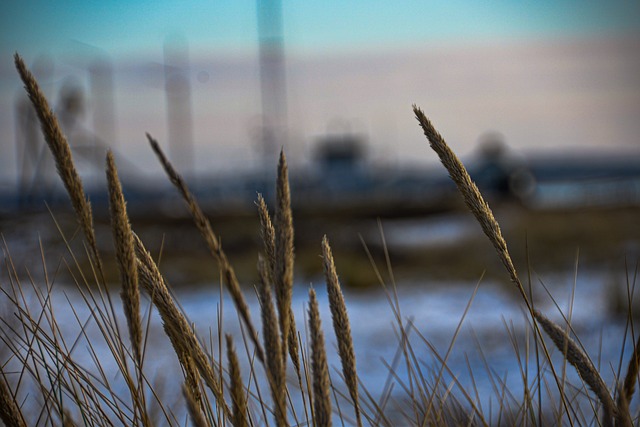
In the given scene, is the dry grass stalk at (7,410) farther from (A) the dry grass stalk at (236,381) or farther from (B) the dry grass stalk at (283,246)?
(B) the dry grass stalk at (283,246)

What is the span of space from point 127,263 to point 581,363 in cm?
71

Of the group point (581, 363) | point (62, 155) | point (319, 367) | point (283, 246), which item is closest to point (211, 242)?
point (283, 246)

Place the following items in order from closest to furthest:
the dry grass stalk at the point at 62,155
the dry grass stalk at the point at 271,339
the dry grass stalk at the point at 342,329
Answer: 1. the dry grass stalk at the point at 271,339
2. the dry grass stalk at the point at 342,329
3. the dry grass stalk at the point at 62,155

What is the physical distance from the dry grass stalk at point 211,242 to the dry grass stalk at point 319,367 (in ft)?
0.23

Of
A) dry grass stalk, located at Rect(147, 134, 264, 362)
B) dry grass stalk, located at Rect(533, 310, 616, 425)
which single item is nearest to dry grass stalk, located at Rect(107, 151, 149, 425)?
dry grass stalk, located at Rect(147, 134, 264, 362)

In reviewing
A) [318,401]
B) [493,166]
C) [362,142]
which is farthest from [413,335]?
[362,142]

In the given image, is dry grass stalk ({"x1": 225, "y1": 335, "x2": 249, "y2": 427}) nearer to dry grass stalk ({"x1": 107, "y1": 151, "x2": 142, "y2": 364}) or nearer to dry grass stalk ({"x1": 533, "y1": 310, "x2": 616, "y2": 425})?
dry grass stalk ({"x1": 107, "y1": 151, "x2": 142, "y2": 364})

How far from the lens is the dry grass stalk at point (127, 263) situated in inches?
39.7

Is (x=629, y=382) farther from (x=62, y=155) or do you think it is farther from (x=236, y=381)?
(x=62, y=155)

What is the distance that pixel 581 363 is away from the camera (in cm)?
Result: 113

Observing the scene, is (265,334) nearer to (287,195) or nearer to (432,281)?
(287,195)

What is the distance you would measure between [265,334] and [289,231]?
13cm

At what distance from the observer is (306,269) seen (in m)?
11.1

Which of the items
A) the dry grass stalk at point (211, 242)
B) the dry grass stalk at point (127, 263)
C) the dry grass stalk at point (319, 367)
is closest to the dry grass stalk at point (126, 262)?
the dry grass stalk at point (127, 263)
